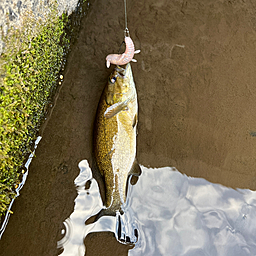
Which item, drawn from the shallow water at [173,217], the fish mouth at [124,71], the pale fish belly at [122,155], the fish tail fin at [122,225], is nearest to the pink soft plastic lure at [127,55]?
the fish mouth at [124,71]

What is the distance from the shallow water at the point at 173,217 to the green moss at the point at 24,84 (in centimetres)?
85

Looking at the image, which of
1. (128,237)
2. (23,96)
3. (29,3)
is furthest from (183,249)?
(29,3)

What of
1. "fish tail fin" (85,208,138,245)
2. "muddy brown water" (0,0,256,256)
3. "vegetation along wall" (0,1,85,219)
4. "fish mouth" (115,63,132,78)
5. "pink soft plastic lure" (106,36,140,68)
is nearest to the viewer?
"vegetation along wall" (0,1,85,219)


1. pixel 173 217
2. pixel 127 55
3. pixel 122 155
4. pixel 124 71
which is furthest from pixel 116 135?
pixel 173 217

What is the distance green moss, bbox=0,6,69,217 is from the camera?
237cm

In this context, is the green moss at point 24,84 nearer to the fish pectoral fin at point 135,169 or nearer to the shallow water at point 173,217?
the shallow water at point 173,217

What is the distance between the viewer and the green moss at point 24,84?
2.37 m

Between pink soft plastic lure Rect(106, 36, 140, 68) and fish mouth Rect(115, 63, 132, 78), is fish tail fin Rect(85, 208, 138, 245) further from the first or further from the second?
pink soft plastic lure Rect(106, 36, 140, 68)

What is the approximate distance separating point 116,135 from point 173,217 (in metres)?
1.42

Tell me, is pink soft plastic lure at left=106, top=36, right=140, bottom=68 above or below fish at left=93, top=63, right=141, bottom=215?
above

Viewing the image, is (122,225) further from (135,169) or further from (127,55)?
(127,55)

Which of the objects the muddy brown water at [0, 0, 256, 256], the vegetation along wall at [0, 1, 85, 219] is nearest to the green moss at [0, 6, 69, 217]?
the vegetation along wall at [0, 1, 85, 219]

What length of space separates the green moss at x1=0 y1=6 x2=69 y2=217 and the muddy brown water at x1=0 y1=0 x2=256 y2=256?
211 mm

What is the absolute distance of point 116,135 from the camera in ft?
9.09
